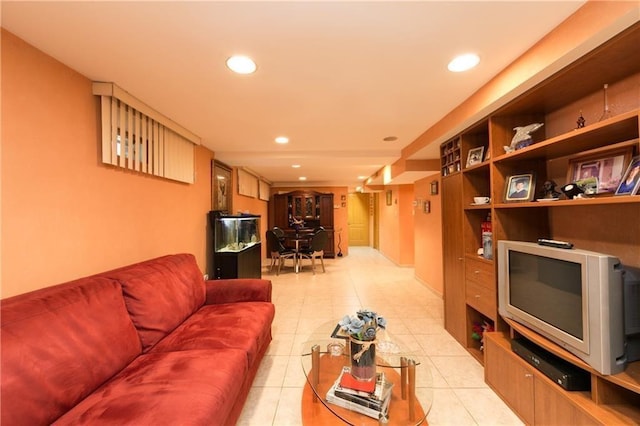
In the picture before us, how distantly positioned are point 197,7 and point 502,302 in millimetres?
2507

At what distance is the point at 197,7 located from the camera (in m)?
1.13

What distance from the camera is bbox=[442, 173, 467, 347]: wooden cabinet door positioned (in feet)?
7.99

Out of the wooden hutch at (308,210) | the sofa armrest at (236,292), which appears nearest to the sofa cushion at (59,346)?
the sofa armrest at (236,292)

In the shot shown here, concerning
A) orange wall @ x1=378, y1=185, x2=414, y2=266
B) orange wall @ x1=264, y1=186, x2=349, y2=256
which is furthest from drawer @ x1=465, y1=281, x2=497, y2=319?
orange wall @ x1=264, y1=186, x2=349, y2=256

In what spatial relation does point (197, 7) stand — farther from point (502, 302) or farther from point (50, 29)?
point (502, 302)

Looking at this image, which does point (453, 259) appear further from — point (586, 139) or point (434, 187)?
point (434, 187)

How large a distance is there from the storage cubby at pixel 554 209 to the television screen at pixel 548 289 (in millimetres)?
150

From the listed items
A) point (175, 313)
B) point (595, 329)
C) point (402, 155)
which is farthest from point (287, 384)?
point (402, 155)

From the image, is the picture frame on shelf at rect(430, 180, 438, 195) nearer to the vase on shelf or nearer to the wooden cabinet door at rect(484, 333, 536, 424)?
the wooden cabinet door at rect(484, 333, 536, 424)

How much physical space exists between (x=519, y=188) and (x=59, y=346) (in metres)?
2.79

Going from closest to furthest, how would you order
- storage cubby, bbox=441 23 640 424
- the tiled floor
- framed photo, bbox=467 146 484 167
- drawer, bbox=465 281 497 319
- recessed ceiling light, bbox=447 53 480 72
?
storage cubby, bbox=441 23 640 424, recessed ceiling light, bbox=447 53 480 72, the tiled floor, drawer, bbox=465 281 497 319, framed photo, bbox=467 146 484 167

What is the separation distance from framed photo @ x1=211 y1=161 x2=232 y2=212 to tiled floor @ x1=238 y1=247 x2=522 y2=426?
5.41ft

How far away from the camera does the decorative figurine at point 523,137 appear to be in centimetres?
176

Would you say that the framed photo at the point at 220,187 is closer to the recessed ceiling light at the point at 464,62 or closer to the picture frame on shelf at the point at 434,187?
the recessed ceiling light at the point at 464,62
